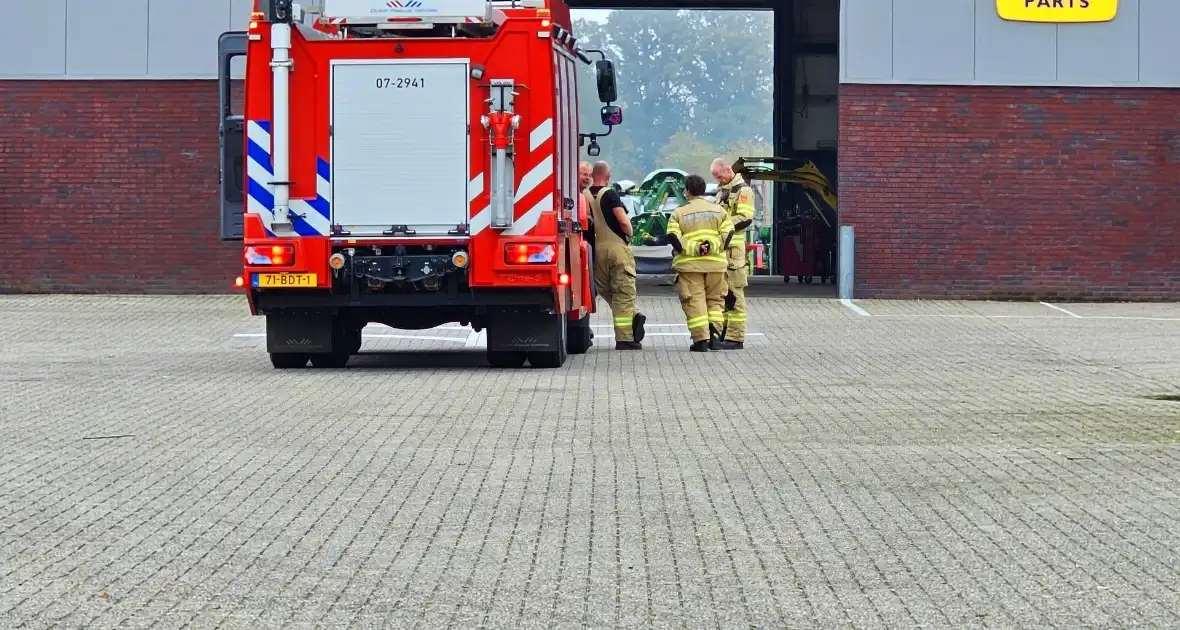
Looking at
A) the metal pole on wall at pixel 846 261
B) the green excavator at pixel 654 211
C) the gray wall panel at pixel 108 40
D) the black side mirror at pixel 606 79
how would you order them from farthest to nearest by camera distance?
1. the green excavator at pixel 654 211
2. the metal pole on wall at pixel 846 261
3. the gray wall panel at pixel 108 40
4. the black side mirror at pixel 606 79

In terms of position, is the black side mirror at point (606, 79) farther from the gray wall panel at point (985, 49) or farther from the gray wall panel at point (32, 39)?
the gray wall panel at point (32, 39)

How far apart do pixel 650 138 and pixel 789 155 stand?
3809 inches

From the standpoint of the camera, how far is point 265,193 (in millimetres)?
14969

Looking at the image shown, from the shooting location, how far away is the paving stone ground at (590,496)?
591cm

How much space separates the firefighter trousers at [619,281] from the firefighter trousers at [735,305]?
92 cm

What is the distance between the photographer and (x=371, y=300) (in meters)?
14.9

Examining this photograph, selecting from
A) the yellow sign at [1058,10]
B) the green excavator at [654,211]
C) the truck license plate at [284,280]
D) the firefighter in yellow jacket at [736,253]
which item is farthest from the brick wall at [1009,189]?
the truck license plate at [284,280]

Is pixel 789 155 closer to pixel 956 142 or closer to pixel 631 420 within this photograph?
pixel 956 142

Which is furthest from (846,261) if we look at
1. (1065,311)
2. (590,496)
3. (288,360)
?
(590,496)

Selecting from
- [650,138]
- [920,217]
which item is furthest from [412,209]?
[650,138]

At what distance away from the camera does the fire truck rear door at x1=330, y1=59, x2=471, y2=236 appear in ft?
49.1

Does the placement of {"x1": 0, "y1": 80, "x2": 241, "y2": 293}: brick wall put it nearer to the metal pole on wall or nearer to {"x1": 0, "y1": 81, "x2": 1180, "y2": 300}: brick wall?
{"x1": 0, "y1": 81, "x2": 1180, "y2": 300}: brick wall

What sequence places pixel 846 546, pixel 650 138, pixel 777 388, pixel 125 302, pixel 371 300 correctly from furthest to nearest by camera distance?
pixel 650 138 → pixel 125 302 → pixel 371 300 → pixel 777 388 → pixel 846 546

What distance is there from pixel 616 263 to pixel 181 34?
390 inches
